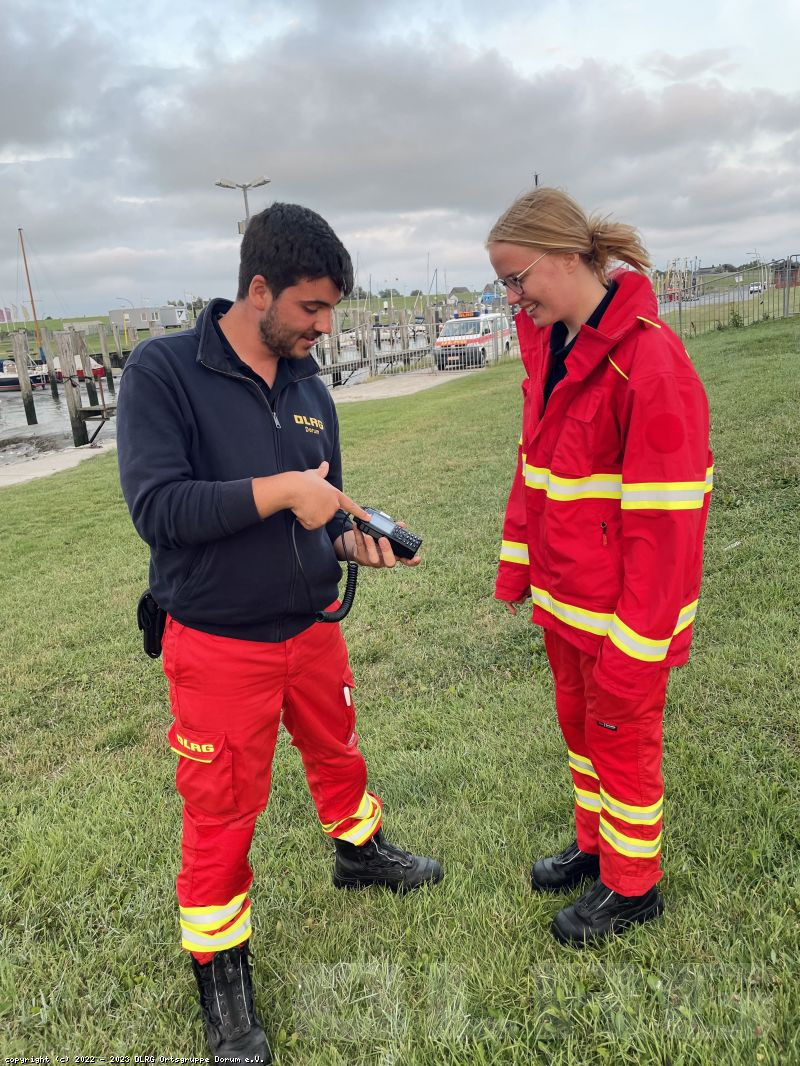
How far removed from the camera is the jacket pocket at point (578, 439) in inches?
77.5

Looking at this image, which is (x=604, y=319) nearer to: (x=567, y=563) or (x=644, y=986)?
(x=567, y=563)

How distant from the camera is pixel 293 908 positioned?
2.54 meters

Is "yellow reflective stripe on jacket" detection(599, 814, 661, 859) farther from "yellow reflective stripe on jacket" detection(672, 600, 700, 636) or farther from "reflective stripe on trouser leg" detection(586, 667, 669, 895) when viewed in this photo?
"yellow reflective stripe on jacket" detection(672, 600, 700, 636)

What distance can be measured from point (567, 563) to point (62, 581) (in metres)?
5.90

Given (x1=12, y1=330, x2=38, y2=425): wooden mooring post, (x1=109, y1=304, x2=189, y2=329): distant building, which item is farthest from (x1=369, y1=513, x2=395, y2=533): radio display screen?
(x1=109, y1=304, x2=189, y2=329): distant building

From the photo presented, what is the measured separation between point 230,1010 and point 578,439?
1.85m

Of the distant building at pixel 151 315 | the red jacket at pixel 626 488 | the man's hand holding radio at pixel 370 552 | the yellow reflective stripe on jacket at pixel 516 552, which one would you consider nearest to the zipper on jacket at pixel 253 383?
the man's hand holding radio at pixel 370 552

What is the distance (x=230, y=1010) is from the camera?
2055 mm

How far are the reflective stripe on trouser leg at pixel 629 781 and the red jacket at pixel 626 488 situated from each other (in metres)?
0.13

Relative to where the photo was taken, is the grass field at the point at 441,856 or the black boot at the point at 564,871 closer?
the grass field at the point at 441,856

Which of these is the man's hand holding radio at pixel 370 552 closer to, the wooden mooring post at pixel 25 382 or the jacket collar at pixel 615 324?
the jacket collar at pixel 615 324

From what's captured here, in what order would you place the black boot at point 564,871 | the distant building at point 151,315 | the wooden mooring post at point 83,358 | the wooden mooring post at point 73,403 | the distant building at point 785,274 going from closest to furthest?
the black boot at point 564,871, the distant building at point 785,274, the wooden mooring post at point 73,403, the wooden mooring post at point 83,358, the distant building at point 151,315

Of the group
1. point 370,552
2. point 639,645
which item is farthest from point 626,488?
point 370,552

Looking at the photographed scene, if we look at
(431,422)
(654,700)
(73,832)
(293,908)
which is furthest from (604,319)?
(431,422)
